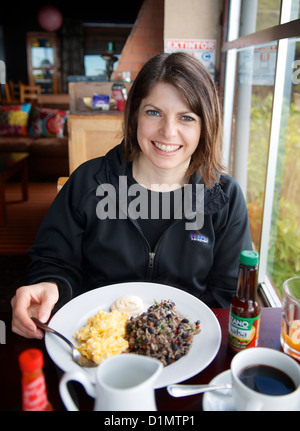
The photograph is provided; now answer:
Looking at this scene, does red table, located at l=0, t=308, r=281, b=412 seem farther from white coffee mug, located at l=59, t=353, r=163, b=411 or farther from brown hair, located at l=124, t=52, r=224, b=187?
brown hair, located at l=124, t=52, r=224, b=187

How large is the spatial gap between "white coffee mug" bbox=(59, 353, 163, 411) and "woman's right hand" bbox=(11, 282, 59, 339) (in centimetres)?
35

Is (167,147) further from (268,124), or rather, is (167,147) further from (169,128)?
(268,124)

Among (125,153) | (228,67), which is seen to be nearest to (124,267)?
(125,153)

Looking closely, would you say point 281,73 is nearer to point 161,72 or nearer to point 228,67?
point 161,72

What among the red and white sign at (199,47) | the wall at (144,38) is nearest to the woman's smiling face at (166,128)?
the red and white sign at (199,47)

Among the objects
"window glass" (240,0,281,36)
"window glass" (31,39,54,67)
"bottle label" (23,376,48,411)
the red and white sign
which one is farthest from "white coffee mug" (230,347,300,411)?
"window glass" (31,39,54,67)

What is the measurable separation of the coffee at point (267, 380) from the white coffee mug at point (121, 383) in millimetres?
188

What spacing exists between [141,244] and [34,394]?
2.54 feet

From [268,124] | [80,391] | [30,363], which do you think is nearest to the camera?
[30,363]

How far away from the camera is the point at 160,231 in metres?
1.28

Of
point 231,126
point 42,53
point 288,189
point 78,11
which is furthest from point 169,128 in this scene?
point 42,53

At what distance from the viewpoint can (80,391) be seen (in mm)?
729

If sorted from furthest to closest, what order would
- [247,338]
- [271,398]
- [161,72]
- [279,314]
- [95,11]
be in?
[95,11] → [161,72] → [279,314] → [247,338] → [271,398]
